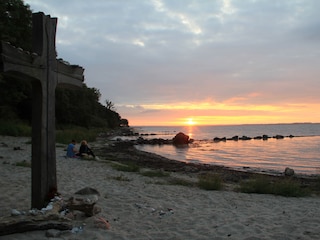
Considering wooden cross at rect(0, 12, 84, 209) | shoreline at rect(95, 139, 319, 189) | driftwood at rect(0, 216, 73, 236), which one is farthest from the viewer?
shoreline at rect(95, 139, 319, 189)

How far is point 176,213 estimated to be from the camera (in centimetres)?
620

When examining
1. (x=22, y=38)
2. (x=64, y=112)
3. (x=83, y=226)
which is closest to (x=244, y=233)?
(x=83, y=226)

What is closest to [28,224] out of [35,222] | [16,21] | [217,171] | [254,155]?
[35,222]

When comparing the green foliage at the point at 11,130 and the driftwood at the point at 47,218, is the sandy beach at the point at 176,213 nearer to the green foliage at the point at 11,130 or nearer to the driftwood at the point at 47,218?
the driftwood at the point at 47,218

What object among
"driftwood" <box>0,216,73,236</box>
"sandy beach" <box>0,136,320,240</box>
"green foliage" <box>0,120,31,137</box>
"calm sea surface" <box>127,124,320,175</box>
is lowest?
"calm sea surface" <box>127,124,320,175</box>

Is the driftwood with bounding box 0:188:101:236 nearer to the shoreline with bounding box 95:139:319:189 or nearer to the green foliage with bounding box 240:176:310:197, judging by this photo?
the green foliage with bounding box 240:176:310:197

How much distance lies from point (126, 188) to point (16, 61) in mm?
5247

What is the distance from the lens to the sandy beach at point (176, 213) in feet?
15.9

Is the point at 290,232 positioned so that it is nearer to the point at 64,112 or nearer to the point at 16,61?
the point at 16,61

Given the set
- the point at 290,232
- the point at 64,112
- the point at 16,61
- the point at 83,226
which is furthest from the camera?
the point at 64,112

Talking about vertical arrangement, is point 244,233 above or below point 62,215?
below

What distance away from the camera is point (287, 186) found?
9.52 meters

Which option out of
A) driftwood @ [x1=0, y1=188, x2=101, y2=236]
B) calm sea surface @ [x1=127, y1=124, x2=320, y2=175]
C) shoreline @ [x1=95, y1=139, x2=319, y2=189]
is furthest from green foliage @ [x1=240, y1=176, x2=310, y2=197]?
calm sea surface @ [x1=127, y1=124, x2=320, y2=175]

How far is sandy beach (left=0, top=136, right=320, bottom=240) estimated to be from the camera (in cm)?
484
